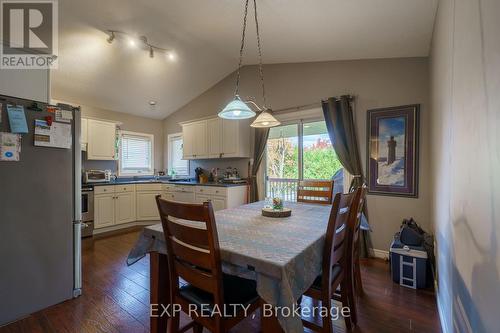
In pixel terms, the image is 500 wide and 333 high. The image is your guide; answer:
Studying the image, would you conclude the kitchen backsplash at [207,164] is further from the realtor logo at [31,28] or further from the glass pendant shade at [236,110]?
the glass pendant shade at [236,110]

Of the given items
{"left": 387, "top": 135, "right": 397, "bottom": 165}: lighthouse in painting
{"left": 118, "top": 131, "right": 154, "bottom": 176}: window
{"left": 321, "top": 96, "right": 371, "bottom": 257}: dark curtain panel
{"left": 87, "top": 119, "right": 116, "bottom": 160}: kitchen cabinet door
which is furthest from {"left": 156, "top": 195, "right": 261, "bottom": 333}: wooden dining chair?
{"left": 118, "top": 131, "right": 154, "bottom": 176}: window

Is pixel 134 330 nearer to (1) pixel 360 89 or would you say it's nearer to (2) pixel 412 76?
(1) pixel 360 89

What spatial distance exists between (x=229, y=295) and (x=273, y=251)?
1.17ft

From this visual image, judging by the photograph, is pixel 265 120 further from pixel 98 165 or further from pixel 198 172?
pixel 98 165

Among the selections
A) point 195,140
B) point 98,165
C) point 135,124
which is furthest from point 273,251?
point 135,124

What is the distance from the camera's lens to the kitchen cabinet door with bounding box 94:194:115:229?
3945 mm

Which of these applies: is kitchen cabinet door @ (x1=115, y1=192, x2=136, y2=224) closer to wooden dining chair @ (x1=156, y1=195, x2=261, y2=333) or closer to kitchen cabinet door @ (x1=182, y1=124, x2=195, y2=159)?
kitchen cabinet door @ (x1=182, y1=124, x2=195, y2=159)

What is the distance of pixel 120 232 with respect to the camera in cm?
428

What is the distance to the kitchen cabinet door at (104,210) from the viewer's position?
155 inches

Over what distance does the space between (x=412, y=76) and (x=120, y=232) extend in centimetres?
516

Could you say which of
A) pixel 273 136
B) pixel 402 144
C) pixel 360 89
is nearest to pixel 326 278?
pixel 402 144

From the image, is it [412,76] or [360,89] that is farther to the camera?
[360,89]

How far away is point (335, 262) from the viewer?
4.74 feet

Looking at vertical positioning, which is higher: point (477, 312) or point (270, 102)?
point (270, 102)
